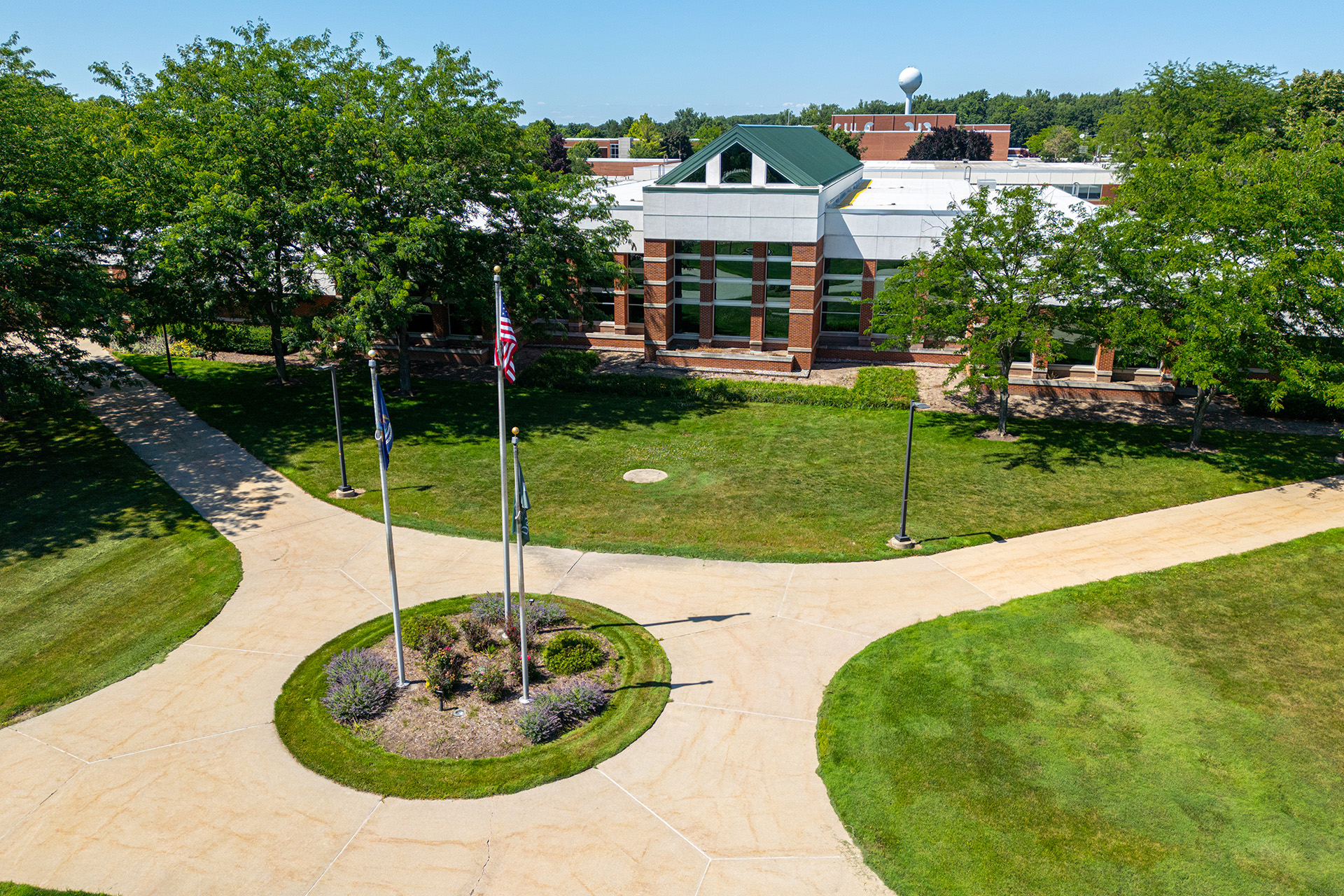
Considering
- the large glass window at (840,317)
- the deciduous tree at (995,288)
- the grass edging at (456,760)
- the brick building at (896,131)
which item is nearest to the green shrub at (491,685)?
the grass edging at (456,760)

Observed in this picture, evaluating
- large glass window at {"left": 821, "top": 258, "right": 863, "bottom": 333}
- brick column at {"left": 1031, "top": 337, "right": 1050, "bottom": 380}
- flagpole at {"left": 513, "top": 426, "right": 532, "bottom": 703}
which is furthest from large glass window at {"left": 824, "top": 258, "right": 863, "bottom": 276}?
flagpole at {"left": 513, "top": 426, "right": 532, "bottom": 703}

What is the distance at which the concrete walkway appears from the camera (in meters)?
10.5

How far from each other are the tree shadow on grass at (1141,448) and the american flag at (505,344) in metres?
15.7

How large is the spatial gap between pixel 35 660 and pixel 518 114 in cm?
2140

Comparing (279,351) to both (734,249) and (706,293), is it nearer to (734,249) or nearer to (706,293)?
(706,293)

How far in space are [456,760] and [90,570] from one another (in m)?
10.8

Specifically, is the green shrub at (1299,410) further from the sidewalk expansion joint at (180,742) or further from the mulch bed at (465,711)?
the sidewalk expansion joint at (180,742)

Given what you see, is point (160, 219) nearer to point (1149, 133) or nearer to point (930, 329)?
point (930, 329)

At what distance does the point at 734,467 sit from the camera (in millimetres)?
24141

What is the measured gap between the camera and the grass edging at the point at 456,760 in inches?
471

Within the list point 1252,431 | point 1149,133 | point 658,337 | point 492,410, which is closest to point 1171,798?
point 1252,431

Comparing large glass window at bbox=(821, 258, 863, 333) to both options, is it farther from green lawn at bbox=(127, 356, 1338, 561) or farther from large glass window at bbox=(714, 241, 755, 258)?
green lawn at bbox=(127, 356, 1338, 561)

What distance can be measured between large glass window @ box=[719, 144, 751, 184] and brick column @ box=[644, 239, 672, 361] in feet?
10.7

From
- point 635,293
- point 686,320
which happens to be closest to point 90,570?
point 635,293
